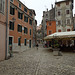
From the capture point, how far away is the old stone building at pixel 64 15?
2722 cm

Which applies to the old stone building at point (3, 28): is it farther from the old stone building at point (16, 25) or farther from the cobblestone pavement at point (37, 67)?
the old stone building at point (16, 25)

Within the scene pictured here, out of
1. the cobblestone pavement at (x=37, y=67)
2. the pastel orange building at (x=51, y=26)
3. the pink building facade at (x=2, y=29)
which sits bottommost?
the cobblestone pavement at (x=37, y=67)

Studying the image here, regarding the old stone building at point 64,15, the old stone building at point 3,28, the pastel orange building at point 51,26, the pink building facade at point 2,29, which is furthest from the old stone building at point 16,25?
the old stone building at point 64,15

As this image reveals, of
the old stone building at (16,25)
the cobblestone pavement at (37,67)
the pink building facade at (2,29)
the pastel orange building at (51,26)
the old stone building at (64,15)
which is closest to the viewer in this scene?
the cobblestone pavement at (37,67)

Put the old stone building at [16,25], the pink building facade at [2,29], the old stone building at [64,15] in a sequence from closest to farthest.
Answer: the pink building facade at [2,29], the old stone building at [16,25], the old stone building at [64,15]

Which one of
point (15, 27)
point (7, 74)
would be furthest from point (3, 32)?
point (15, 27)

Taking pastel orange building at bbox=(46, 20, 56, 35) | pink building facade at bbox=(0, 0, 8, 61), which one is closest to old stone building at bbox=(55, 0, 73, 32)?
pastel orange building at bbox=(46, 20, 56, 35)

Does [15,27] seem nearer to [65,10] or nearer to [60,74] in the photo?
[60,74]

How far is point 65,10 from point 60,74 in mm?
26949

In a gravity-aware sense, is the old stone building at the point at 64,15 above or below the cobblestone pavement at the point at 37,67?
above

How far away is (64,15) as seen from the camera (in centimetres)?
2775

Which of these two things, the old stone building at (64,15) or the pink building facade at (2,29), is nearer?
the pink building facade at (2,29)

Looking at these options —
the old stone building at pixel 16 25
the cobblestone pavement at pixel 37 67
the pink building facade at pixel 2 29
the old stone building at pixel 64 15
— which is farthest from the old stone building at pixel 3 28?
the old stone building at pixel 64 15

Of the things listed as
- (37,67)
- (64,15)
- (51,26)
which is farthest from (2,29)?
(64,15)
